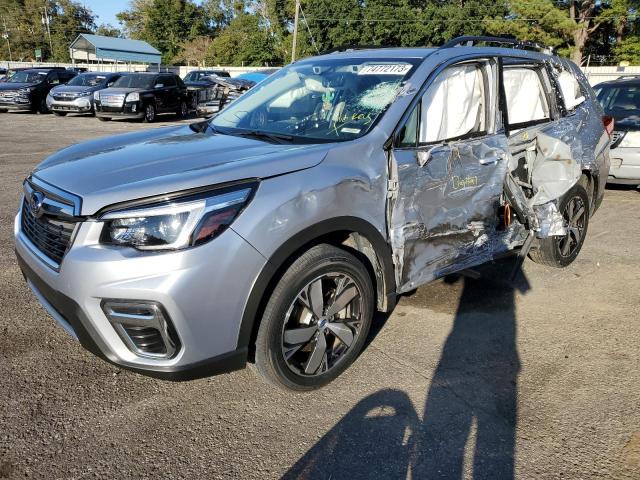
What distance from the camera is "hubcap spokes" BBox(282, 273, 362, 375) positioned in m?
2.72

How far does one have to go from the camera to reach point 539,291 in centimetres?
435

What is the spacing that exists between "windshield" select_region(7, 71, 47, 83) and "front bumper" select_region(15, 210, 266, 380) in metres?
20.7

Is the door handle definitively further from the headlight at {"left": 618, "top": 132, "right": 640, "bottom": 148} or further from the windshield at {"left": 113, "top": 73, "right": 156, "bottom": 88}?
the windshield at {"left": 113, "top": 73, "right": 156, "bottom": 88}

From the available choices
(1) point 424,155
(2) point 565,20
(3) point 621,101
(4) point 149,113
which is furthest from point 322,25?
(1) point 424,155

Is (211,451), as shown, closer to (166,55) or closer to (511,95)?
(511,95)

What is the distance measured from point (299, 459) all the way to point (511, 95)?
3191 mm

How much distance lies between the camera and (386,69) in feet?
11.4

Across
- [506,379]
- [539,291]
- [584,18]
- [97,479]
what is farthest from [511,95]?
[584,18]

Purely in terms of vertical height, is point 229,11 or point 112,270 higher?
point 229,11

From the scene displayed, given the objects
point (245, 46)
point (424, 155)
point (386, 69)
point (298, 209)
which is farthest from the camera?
point (245, 46)

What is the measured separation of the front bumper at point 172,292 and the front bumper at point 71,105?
1791cm

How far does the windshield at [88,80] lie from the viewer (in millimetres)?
18938

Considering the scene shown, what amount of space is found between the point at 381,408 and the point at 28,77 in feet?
71.3

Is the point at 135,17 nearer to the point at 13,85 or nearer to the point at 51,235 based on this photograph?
the point at 13,85
